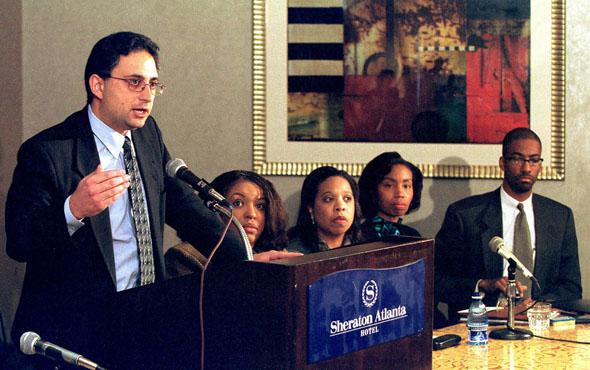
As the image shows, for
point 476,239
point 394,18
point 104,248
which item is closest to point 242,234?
point 104,248

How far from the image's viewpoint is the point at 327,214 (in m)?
3.98

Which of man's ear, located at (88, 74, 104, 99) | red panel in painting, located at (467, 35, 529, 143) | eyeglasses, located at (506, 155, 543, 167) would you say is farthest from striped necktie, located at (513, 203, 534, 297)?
man's ear, located at (88, 74, 104, 99)

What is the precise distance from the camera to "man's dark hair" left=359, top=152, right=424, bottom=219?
4504mm

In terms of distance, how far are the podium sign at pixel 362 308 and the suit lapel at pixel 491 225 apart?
89.9 inches

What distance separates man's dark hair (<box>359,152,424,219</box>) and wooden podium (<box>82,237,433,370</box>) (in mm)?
2404

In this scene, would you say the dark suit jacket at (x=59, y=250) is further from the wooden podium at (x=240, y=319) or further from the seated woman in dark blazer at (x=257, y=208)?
the seated woman in dark blazer at (x=257, y=208)

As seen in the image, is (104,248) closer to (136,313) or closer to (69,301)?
(69,301)

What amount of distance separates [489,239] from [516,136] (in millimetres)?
514

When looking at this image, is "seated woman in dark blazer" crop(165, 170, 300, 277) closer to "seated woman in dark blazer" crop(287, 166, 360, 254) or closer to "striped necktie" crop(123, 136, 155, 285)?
"seated woman in dark blazer" crop(287, 166, 360, 254)

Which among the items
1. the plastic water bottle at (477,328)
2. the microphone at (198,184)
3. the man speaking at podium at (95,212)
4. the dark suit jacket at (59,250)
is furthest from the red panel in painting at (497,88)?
the microphone at (198,184)

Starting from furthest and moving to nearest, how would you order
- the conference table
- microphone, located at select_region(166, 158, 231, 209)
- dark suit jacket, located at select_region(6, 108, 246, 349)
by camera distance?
the conference table < dark suit jacket, located at select_region(6, 108, 246, 349) < microphone, located at select_region(166, 158, 231, 209)

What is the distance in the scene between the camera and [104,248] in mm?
2336

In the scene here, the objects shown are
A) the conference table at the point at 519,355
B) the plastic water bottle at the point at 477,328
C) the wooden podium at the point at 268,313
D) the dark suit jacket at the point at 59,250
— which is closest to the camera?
the wooden podium at the point at 268,313

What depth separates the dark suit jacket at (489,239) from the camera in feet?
14.4
